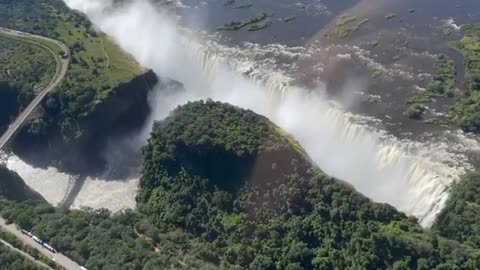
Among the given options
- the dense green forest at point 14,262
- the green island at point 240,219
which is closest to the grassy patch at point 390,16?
the green island at point 240,219

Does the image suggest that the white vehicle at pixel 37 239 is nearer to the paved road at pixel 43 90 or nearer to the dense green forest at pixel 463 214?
the paved road at pixel 43 90

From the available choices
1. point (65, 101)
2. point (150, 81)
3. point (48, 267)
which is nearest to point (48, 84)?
point (65, 101)

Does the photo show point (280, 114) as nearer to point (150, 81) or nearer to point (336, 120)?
point (336, 120)

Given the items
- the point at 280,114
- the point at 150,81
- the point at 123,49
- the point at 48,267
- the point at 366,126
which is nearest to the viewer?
the point at 48,267

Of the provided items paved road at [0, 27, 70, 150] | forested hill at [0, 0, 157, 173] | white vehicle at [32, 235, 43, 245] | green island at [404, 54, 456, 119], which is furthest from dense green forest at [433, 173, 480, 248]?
paved road at [0, 27, 70, 150]

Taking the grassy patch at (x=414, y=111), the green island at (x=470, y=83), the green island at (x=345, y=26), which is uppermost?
the green island at (x=470, y=83)
